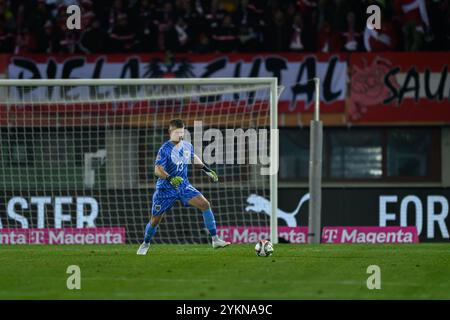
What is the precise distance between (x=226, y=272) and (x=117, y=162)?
1217 cm

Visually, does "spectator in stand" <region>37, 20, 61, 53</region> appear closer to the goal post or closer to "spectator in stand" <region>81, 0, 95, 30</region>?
"spectator in stand" <region>81, 0, 95, 30</region>

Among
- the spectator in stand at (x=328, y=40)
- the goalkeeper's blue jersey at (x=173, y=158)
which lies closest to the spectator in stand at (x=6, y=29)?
the spectator in stand at (x=328, y=40)

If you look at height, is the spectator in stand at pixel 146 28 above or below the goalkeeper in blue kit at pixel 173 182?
above

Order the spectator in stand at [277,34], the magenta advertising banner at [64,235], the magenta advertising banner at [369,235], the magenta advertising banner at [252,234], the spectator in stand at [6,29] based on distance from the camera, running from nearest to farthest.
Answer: the magenta advertising banner at [64,235] → the magenta advertising banner at [252,234] → the magenta advertising banner at [369,235] → the spectator in stand at [277,34] → the spectator in stand at [6,29]

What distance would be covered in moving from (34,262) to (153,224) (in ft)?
8.13

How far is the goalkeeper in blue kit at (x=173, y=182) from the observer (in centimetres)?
1836

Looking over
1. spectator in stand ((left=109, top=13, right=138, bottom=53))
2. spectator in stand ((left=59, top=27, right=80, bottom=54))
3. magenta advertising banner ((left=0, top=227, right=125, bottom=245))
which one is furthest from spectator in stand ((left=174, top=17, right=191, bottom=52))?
magenta advertising banner ((left=0, top=227, right=125, bottom=245))

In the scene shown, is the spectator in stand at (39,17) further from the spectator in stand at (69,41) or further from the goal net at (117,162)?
the goal net at (117,162)

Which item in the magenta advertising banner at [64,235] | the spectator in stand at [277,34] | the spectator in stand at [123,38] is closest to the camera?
the magenta advertising banner at [64,235]

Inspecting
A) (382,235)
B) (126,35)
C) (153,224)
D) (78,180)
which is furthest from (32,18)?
(153,224)

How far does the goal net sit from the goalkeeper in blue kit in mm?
6463

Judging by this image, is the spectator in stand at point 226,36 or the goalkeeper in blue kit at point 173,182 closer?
the goalkeeper in blue kit at point 173,182

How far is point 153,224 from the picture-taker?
18.6 metres

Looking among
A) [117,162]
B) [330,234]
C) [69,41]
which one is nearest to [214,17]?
[69,41]
